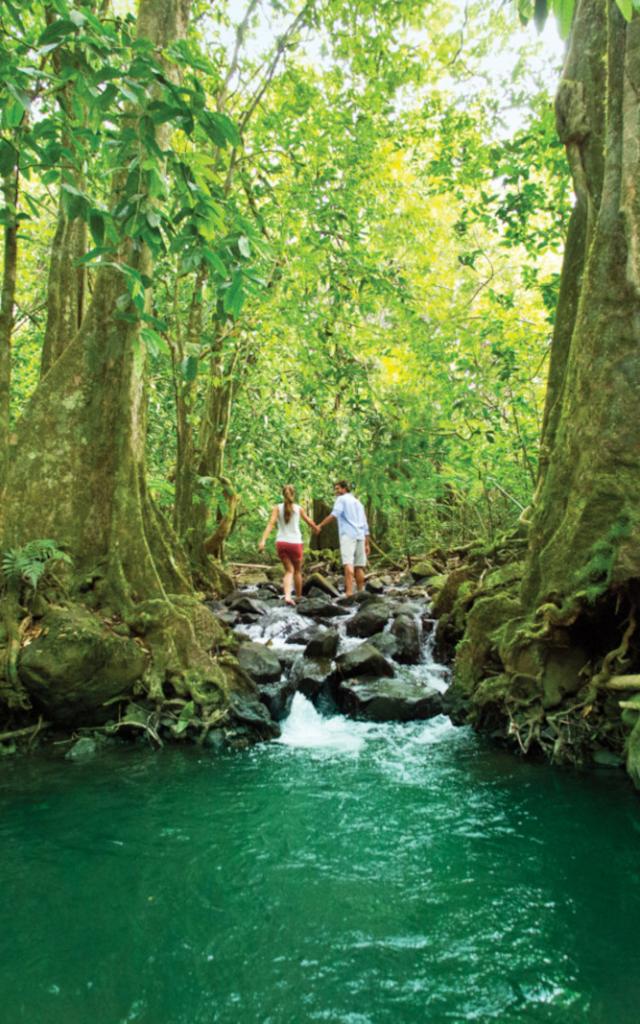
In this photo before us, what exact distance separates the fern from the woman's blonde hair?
5.34 m

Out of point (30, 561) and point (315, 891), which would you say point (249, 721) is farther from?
point (315, 891)

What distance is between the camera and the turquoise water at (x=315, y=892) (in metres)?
2.96

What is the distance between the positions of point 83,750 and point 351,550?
7915 millimetres

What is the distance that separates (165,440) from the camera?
15.1 metres

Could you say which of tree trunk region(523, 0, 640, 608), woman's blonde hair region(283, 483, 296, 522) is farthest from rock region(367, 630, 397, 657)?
woman's blonde hair region(283, 483, 296, 522)

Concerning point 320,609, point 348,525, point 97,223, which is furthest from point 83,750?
point 348,525

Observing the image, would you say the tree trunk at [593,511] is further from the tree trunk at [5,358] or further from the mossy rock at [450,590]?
the tree trunk at [5,358]

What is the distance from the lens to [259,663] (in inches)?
320

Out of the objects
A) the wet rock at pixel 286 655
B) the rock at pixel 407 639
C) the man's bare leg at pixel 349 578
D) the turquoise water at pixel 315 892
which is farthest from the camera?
the man's bare leg at pixel 349 578

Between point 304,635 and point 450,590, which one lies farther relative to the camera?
point 304,635

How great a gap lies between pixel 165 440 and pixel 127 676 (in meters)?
9.46

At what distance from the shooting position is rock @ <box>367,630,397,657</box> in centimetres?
902

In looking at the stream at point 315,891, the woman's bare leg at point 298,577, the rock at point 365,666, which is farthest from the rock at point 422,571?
the stream at point 315,891

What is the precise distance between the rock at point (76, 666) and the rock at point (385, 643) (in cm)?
367
